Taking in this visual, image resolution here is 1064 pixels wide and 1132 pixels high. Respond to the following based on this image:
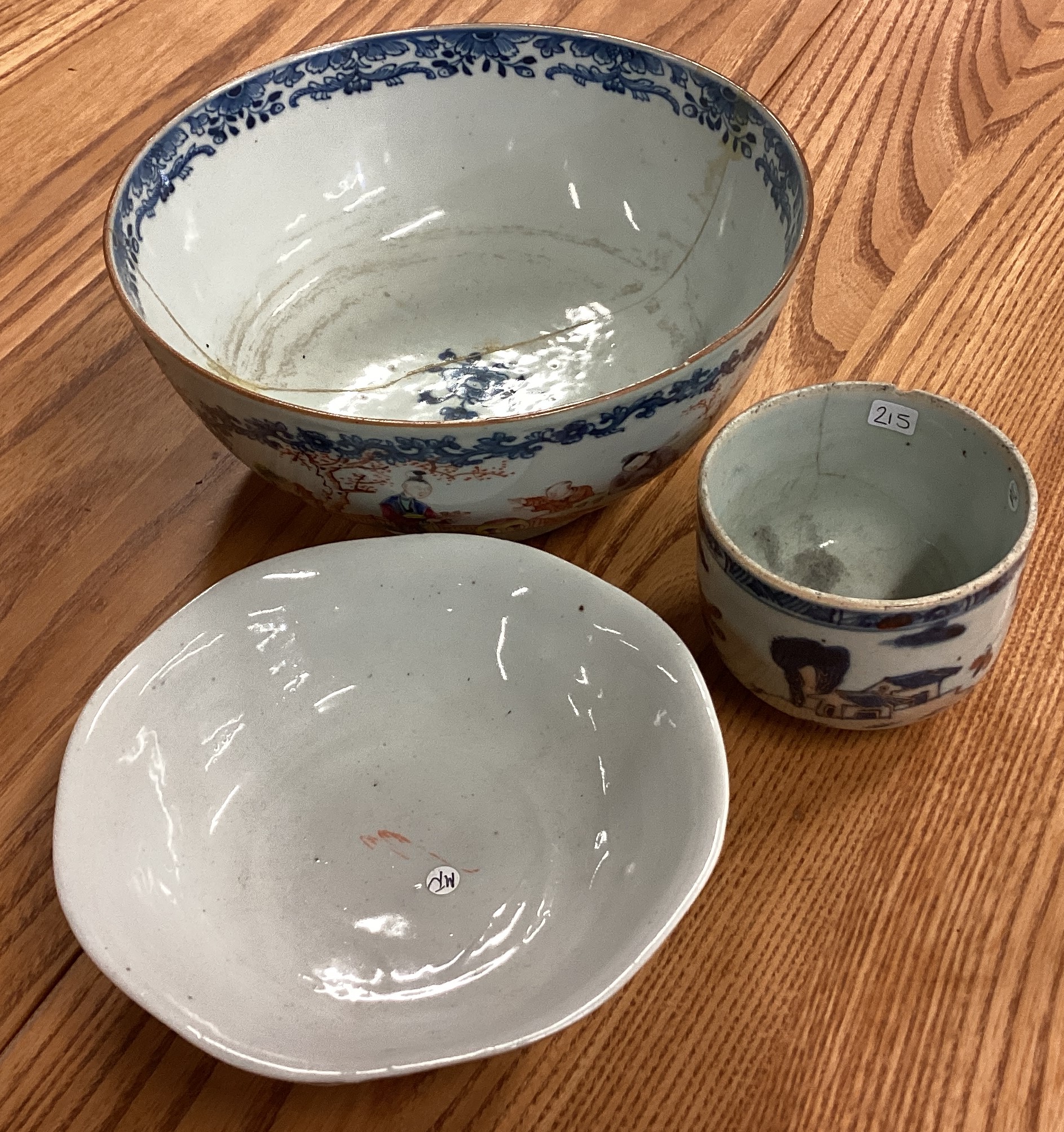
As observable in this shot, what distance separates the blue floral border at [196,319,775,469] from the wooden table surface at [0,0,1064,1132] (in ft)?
0.57

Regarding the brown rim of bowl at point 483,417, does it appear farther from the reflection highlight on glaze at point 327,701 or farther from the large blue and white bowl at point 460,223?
the reflection highlight on glaze at point 327,701

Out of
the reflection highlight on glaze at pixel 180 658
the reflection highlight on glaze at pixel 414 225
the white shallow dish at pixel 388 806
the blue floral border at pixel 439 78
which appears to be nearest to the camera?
the white shallow dish at pixel 388 806

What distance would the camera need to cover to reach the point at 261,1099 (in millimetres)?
537

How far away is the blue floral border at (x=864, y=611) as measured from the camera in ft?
1.82


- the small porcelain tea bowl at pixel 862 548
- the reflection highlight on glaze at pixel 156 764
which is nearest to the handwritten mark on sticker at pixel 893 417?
the small porcelain tea bowl at pixel 862 548

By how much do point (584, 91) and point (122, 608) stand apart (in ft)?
1.84

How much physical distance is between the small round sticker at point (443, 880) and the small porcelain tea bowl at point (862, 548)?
0.66ft

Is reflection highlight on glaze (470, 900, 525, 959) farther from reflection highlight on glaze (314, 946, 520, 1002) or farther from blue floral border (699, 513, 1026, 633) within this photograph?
blue floral border (699, 513, 1026, 633)

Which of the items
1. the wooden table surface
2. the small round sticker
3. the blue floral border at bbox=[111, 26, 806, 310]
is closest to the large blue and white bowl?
the blue floral border at bbox=[111, 26, 806, 310]

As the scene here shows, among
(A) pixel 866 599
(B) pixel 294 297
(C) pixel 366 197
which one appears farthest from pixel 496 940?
(C) pixel 366 197

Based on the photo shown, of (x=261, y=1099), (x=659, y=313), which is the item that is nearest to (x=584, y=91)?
(x=659, y=313)

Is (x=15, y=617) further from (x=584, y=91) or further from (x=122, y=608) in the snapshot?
(x=584, y=91)

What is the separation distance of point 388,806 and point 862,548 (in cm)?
37

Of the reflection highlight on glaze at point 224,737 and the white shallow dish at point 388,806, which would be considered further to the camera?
the reflection highlight on glaze at point 224,737
